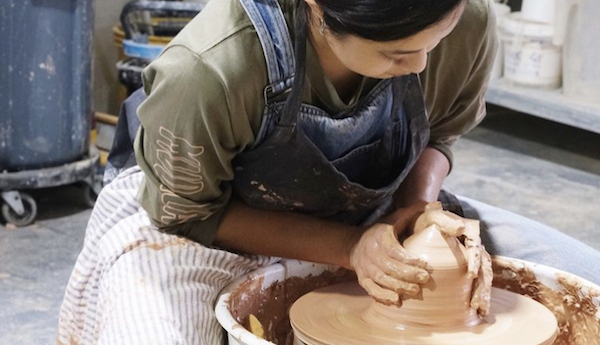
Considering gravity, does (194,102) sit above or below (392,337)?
above

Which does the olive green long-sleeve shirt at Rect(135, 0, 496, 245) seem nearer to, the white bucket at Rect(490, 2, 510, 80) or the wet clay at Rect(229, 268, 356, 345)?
the wet clay at Rect(229, 268, 356, 345)

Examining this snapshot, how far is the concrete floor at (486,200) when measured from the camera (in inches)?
85.2

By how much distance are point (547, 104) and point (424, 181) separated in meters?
1.93

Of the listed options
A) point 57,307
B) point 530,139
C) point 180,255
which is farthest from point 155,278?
point 530,139

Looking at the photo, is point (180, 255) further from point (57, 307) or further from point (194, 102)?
point (57, 307)

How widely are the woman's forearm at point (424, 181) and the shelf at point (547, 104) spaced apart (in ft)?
5.87

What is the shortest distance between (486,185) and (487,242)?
1.57 metres

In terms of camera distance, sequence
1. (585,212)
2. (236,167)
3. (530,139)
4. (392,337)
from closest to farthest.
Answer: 1. (392,337)
2. (236,167)
3. (585,212)
4. (530,139)

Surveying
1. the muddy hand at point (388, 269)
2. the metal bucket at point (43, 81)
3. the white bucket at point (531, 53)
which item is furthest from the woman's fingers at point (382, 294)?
the white bucket at point (531, 53)

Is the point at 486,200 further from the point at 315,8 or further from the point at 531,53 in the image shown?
the point at 315,8

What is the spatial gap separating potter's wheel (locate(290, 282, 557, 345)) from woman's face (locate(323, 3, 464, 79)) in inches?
12.1

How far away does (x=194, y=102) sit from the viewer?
119cm

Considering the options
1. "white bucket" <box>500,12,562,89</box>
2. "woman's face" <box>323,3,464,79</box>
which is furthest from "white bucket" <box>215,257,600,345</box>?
"white bucket" <box>500,12,562,89</box>

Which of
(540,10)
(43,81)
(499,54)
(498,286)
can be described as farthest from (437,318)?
(499,54)
